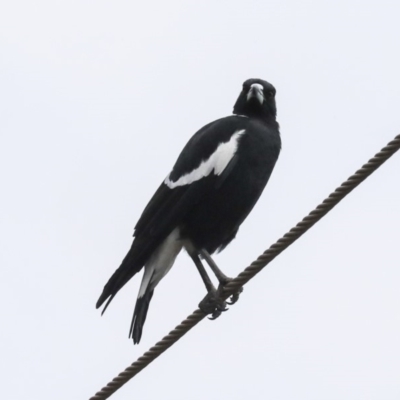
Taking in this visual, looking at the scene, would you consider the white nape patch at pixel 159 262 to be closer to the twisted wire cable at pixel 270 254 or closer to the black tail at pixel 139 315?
the black tail at pixel 139 315

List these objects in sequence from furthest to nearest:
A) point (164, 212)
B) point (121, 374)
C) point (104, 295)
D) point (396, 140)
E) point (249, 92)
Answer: point (249, 92)
point (164, 212)
point (104, 295)
point (121, 374)
point (396, 140)

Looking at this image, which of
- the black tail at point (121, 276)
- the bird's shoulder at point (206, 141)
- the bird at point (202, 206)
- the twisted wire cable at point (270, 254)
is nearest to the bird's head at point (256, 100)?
the bird's shoulder at point (206, 141)

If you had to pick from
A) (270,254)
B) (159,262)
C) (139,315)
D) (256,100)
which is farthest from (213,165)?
(270,254)

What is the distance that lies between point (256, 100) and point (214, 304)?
1411 millimetres

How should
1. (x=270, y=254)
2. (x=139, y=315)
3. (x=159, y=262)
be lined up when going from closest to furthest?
1. (x=270, y=254)
2. (x=139, y=315)
3. (x=159, y=262)

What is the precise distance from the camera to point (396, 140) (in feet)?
12.7

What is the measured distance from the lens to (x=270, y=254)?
4227 millimetres

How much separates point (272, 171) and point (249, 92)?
62cm

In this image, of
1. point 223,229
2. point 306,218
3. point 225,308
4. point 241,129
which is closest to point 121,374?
point 306,218

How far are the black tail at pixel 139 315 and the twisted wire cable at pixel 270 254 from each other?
3.36 feet

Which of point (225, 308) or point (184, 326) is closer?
point (184, 326)

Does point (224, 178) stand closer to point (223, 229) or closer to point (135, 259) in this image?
point (223, 229)

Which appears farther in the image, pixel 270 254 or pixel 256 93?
pixel 256 93

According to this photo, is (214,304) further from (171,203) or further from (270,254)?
(270,254)
